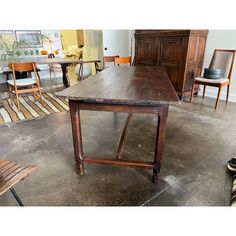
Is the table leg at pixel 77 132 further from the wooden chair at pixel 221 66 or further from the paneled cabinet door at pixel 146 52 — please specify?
the paneled cabinet door at pixel 146 52

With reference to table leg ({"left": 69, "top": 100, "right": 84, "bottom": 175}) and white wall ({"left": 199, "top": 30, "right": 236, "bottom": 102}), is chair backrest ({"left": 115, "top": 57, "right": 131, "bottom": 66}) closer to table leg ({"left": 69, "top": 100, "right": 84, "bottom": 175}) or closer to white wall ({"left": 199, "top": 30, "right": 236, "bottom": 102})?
white wall ({"left": 199, "top": 30, "right": 236, "bottom": 102})

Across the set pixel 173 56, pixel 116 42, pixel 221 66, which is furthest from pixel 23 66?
pixel 221 66

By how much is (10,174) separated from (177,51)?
3.39m

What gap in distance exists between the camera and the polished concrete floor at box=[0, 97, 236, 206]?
4.81ft

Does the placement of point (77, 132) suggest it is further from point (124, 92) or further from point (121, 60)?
point (121, 60)

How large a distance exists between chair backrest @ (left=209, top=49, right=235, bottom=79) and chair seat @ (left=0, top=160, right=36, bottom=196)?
355 cm

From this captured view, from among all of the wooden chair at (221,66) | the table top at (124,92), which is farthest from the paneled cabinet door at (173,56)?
the table top at (124,92)

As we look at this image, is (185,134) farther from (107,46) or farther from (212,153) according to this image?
(107,46)

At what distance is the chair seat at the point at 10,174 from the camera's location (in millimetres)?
973

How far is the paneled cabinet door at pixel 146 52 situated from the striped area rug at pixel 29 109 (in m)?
1.89

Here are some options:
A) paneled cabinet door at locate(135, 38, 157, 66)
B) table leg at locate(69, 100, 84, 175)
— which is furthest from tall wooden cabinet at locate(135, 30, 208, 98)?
table leg at locate(69, 100, 84, 175)
